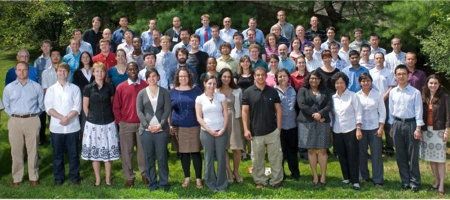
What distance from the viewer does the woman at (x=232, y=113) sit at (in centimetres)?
777

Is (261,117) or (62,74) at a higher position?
(62,74)

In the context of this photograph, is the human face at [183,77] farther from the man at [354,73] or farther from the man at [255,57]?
the man at [354,73]

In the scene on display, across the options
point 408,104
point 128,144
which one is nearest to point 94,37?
point 128,144

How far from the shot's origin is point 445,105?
7.54 meters

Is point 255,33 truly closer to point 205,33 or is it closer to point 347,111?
point 205,33

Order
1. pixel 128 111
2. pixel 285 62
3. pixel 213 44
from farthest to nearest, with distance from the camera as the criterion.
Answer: pixel 213 44 < pixel 285 62 < pixel 128 111

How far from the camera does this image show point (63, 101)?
25.7ft

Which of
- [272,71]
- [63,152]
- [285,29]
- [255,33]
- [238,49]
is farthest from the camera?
[285,29]

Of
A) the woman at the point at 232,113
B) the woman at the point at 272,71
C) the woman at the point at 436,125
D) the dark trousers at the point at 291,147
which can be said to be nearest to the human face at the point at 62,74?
the woman at the point at 232,113

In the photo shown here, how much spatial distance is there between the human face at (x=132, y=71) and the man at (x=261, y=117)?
1537 millimetres

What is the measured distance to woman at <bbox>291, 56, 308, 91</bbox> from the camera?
27.5 feet

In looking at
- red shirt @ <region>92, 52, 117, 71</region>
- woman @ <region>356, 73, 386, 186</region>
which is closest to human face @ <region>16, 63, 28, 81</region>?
red shirt @ <region>92, 52, 117, 71</region>

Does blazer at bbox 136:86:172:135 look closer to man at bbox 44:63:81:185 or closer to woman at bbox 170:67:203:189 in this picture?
woman at bbox 170:67:203:189

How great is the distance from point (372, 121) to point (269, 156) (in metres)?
1.53
